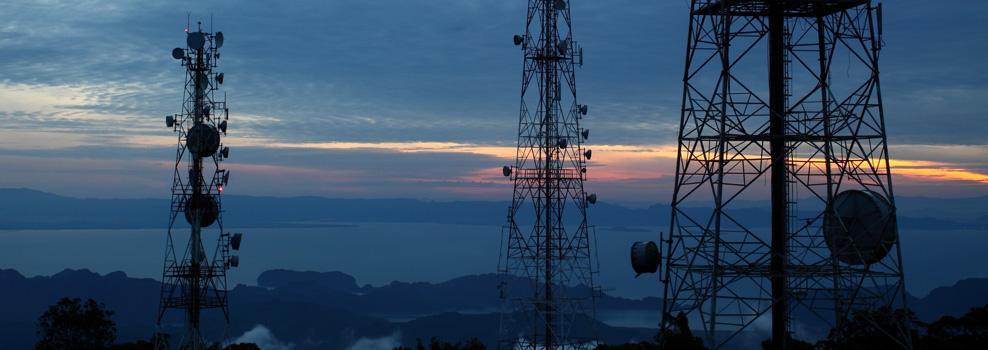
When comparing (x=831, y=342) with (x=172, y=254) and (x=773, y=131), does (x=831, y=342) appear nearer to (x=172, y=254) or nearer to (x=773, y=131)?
(x=773, y=131)

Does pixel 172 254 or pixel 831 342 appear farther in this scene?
pixel 172 254

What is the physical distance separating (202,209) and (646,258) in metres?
19.1

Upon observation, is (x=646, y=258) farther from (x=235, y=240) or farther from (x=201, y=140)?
(x=201, y=140)

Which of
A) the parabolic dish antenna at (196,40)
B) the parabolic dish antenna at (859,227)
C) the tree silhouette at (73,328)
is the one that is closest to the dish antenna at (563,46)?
the parabolic dish antenna at (196,40)

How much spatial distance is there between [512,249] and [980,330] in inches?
789

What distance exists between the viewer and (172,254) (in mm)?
39406

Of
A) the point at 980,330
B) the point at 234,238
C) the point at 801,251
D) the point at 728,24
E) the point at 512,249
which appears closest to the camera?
the point at 728,24

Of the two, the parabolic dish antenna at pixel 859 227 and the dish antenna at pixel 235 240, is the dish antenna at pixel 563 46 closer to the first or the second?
the dish antenna at pixel 235 240

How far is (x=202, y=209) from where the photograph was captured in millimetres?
39438

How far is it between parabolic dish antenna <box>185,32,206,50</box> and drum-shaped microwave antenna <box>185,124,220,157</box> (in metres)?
3.05

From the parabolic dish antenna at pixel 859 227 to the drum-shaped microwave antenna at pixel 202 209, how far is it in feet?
76.1

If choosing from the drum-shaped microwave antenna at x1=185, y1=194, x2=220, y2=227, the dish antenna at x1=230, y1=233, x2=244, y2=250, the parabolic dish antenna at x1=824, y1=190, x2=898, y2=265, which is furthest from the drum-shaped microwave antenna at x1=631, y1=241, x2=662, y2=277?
the drum-shaped microwave antenna at x1=185, y1=194, x2=220, y2=227

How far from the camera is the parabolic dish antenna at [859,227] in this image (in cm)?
2766

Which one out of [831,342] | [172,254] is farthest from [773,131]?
[172,254]
